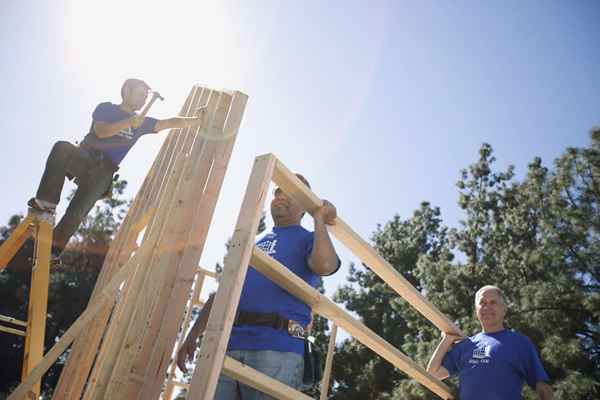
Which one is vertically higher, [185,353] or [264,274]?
[264,274]

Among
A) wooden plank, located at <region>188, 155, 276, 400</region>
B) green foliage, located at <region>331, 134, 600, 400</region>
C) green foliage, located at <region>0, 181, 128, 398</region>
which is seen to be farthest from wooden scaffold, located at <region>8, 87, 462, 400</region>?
green foliage, located at <region>0, 181, 128, 398</region>

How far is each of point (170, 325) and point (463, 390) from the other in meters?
2.00

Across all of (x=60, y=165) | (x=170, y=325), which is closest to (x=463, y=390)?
(x=170, y=325)

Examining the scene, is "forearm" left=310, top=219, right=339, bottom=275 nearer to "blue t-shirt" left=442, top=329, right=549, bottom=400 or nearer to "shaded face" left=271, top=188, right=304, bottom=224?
"shaded face" left=271, top=188, right=304, bottom=224

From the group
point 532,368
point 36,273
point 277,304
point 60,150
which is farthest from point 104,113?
point 532,368

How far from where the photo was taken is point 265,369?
2199mm

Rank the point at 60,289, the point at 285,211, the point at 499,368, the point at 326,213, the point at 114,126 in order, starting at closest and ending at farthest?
A: the point at 326,213
the point at 285,211
the point at 499,368
the point at 114,126
the point at 60,289

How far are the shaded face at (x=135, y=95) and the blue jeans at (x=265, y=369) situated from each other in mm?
2036

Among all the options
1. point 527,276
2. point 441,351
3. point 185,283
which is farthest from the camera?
point 527,276

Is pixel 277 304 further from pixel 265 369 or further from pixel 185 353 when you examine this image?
pixel 185 353

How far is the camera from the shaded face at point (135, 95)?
3.37m

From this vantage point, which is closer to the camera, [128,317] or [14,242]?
[128,317]

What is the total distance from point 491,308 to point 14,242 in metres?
3.30

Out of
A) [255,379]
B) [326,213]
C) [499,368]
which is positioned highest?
[326,213]
